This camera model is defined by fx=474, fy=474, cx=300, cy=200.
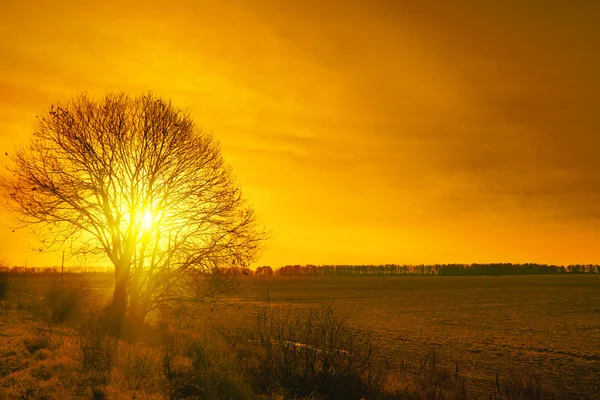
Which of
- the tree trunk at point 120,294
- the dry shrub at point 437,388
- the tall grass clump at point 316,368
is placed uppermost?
the tree trunk at point 120,294

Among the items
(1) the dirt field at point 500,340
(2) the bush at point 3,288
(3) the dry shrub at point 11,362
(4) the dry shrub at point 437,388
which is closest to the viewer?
(3) the dry shrub at point 11,362

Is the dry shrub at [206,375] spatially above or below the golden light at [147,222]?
below

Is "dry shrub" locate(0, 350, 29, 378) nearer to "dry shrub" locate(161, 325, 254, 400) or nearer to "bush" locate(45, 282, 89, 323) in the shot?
"dry shrub" locate(161, 325, 254, 400)

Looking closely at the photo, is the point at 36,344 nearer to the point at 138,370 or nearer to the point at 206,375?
the point at 138,370

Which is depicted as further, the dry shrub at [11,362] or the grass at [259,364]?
the dry shrub at [11,362]

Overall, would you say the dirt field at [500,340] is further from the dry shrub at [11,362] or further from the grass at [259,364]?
the dry shrub at [11,362]

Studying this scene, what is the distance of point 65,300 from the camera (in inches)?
1132

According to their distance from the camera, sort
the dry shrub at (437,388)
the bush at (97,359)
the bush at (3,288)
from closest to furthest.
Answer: the bush at (97,359), the dry shrub at (437,388), the bush at (3,288)

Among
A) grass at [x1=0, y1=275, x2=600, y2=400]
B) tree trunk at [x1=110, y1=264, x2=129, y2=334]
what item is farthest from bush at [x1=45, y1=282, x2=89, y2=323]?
tree trunk at [x1=110, y1=264, x2=129, y2=334]

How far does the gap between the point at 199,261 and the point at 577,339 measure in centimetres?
2777

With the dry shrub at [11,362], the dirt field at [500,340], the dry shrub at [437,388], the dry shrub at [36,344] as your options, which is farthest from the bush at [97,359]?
the dirt field at [500,340]

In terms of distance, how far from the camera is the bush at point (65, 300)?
2769 centimetres

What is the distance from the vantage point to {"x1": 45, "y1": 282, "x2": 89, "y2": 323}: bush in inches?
1090

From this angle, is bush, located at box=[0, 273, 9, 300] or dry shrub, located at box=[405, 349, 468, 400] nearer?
dry shrub, located at box=[405, 349, 468, 400]
